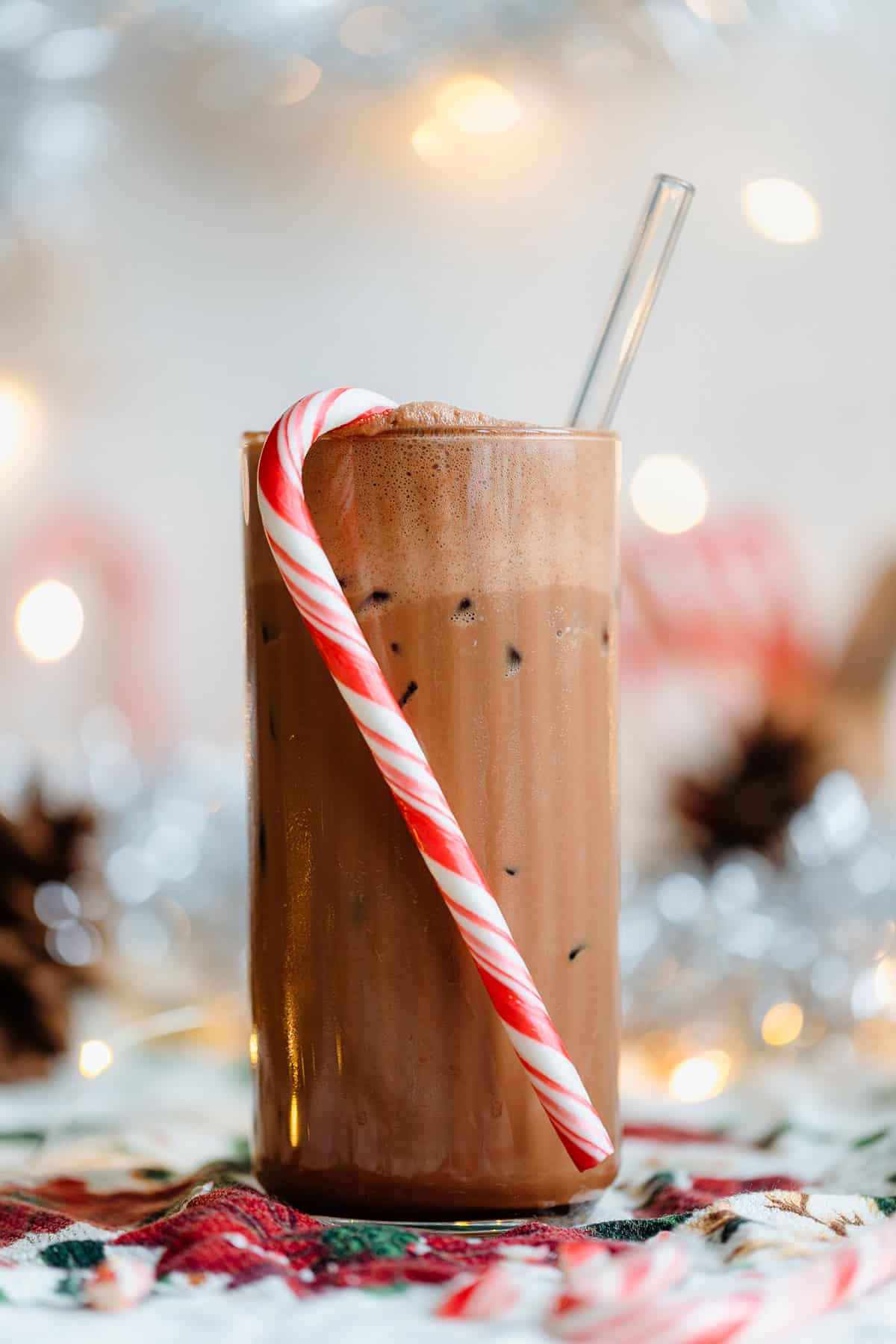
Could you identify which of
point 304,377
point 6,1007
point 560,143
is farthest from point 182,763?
point 560,143

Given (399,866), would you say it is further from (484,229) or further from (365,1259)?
(484,229)

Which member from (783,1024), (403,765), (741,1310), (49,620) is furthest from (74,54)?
(741,1310)

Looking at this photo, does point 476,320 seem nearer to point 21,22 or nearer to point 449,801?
point 21,22

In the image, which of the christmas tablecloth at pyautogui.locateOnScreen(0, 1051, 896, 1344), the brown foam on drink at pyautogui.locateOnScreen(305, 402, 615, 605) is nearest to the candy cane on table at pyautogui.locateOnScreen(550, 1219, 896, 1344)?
the christmas tablecloth at pyautogui.locateOnScreen(0, 1051, 896, 1344)

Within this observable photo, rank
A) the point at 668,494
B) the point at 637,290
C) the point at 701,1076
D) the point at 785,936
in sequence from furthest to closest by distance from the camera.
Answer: the point at 668,494
the point at 785,936
the point at 701,1076
the point at 637,290

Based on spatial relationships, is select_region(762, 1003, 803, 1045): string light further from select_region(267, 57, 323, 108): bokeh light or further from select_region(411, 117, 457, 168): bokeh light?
select_region(267, 57, 323, 108): bokeh light

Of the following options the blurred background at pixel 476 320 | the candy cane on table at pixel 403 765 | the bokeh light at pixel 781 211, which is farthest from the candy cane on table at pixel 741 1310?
the bokeh light at pixel 781 211
